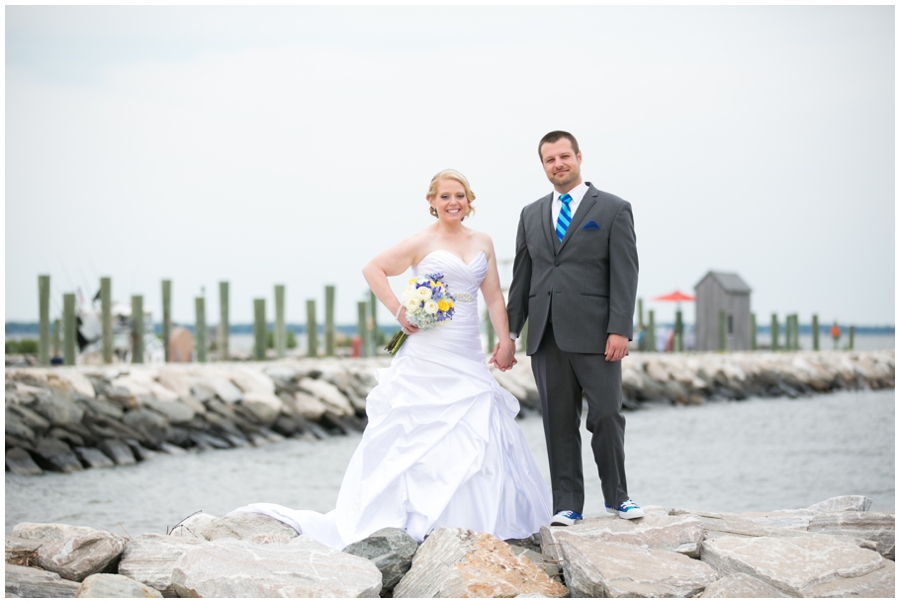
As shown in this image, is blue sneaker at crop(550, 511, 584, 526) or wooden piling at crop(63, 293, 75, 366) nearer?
blue sneaker at crop(550, 511, 584, 526)

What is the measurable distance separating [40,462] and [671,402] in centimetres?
1535

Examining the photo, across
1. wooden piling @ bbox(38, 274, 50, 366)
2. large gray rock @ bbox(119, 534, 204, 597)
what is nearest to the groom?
large gray rock @ bbox(119, 534, 204, 597)

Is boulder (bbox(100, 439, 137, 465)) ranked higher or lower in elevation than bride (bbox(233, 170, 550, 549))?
lower

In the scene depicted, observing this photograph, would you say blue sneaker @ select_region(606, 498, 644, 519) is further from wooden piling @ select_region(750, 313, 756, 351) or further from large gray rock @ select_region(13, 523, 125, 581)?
wooden piling @ select_region(750, 313, 756, 351)

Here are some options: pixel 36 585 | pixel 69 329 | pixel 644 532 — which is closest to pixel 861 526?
pixel 644 532

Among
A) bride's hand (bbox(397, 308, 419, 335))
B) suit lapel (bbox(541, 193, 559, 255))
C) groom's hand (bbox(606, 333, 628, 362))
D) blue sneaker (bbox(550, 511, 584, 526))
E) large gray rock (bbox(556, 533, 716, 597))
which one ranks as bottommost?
large gray rock (bbox(556, 533, 716, 597))

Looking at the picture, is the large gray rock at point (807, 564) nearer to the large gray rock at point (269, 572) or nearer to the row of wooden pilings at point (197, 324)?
the large gray rock at point (269, 572)

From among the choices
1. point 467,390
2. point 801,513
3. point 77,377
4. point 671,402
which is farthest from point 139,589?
point 671,402

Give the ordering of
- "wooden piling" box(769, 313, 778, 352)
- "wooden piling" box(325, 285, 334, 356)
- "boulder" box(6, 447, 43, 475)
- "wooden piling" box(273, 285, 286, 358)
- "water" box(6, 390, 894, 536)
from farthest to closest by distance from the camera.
→ "wooden piling" box(769, 313, 778, 352) < "wooden piling" box(325, 285, 334, 356) < "wooden piling" box(273, 285, 286, 358) < "boulder" box(6, 447, 43, 475) < "water" box(6, 390, 894, 536)

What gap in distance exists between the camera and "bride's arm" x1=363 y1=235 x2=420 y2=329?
4910 millimetres

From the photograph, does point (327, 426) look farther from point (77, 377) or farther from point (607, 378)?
point (607, 378)

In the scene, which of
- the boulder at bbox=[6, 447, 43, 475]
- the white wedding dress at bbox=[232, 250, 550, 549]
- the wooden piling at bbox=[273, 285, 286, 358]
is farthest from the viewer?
the wooden piling at bbox=[273, 285, 286, 358]

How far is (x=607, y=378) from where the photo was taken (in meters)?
4.63

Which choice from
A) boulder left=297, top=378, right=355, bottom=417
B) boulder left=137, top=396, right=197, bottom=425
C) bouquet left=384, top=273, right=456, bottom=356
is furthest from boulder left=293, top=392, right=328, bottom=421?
bouquet left=384, top=273, right=456, bottom=356
